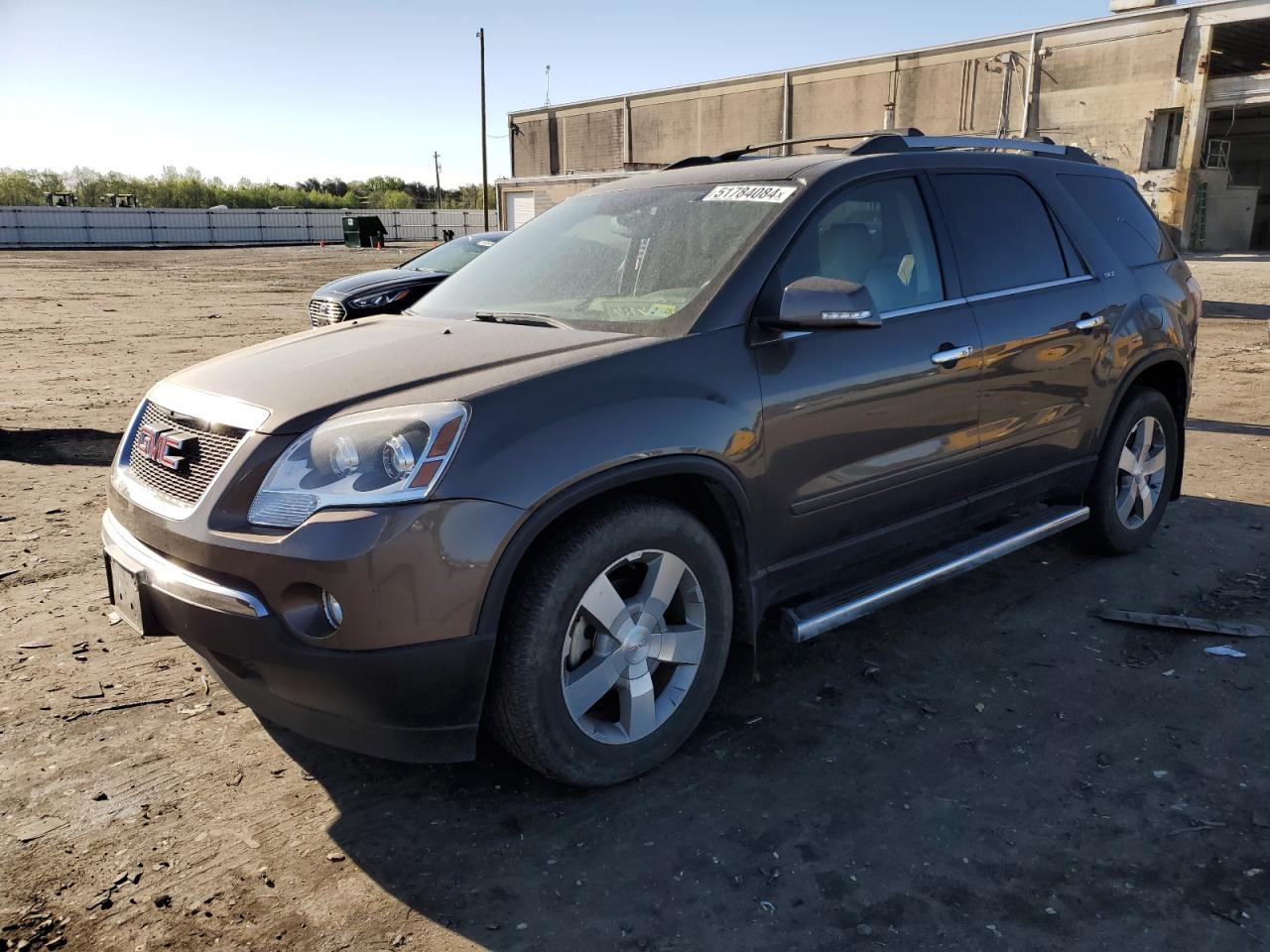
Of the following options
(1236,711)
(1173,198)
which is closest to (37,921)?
(1236,711)

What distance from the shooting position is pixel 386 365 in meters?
3.08

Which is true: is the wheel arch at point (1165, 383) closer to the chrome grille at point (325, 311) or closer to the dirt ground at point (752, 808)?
the dirt ground at point (752, 808)

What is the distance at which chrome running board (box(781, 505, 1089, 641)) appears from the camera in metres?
3.40

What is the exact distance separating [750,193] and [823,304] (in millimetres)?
726

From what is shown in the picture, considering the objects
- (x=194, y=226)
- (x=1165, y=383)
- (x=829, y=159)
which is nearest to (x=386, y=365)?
(x=829, y=159)

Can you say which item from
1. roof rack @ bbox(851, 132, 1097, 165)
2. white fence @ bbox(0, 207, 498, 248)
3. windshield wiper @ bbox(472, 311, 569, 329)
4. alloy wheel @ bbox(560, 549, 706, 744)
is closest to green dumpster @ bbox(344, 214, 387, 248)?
white fence @ bbox(0, 207, 498, 248)

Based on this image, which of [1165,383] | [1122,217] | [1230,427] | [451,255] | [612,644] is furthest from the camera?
[451,255]

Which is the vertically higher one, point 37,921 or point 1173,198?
point 1173,198

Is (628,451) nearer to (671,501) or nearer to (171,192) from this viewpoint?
(671,501)

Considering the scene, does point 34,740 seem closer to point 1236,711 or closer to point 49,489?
point 49,489

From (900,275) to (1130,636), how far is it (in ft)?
6.12

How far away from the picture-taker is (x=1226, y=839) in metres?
2.80

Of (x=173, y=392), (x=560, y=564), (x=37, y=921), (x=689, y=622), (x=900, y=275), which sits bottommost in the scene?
(x=37, y=921)

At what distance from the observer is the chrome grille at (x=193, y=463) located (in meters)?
2.82
